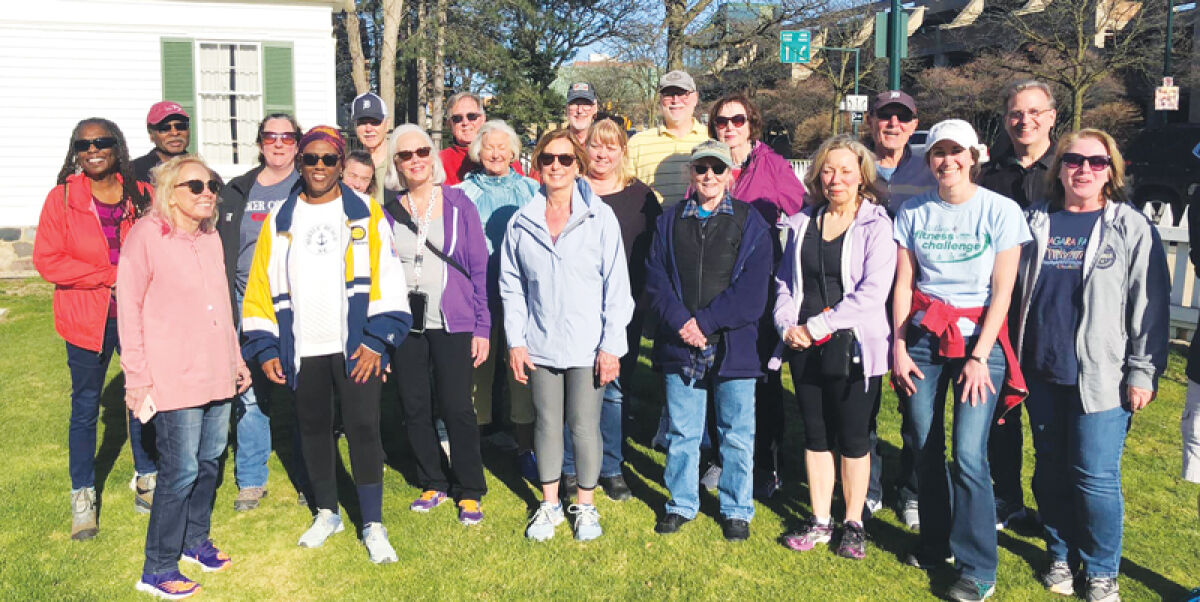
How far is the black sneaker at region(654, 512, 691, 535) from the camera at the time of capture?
4.34 m

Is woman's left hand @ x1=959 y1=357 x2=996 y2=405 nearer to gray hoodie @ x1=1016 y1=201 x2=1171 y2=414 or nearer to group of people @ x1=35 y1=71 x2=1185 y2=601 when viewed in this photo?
group of people @ x1=35 y1=71 x2=1185 y2=601

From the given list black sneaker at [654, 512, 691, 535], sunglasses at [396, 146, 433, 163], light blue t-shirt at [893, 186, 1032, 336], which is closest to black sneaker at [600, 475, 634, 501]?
black sneaker at [654, 512, 691, 535]

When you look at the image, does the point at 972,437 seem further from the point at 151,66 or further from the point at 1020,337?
the point at 151,66

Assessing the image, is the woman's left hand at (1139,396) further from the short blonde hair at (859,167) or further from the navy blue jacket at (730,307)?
the navy blue jacket at (730,307)

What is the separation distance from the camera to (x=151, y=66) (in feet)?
41.5

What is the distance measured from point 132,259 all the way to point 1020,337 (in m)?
3.62

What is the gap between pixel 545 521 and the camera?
171 inches

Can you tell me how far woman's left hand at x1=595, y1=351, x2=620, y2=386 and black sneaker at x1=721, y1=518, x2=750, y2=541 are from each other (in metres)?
0.93

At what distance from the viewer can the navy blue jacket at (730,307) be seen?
4.05m

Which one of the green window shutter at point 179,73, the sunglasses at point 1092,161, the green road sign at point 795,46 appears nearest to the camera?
the sunglasses at point 1092,161

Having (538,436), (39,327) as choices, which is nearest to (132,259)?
(538,436)

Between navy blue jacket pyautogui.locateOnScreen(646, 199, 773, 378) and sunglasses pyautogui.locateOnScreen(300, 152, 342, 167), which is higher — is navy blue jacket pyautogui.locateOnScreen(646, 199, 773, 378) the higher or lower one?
the lower one

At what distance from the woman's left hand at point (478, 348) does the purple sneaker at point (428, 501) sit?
2.58 feet

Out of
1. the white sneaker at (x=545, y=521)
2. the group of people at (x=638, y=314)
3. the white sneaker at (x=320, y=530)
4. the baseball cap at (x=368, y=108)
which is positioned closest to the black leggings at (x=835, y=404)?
the group of people at (x=638, y=314)
